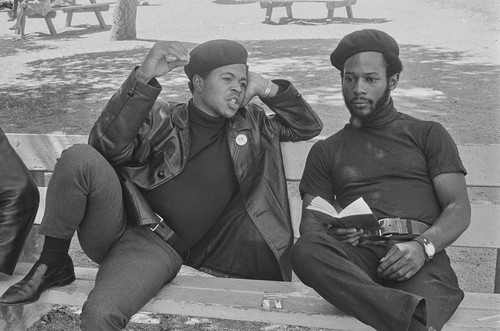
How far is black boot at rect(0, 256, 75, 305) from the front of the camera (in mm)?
3273

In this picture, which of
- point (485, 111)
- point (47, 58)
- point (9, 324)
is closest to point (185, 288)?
point (9, 324)

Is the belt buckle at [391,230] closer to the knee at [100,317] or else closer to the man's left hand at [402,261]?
the man's left hand at [402,261]

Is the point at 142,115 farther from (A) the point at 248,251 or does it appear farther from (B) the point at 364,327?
(B) the point at 364,327

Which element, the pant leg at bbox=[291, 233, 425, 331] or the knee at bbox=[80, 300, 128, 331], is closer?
the pant leg at bbox=[291, 233, 425, 331]

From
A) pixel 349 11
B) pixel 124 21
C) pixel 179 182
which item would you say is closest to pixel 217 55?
pixel 179 182

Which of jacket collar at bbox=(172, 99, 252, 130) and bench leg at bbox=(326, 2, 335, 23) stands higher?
jacket collar at bbox=(172, 99, 252, 130)

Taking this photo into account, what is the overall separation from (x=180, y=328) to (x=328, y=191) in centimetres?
142

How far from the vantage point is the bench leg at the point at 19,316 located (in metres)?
3.82

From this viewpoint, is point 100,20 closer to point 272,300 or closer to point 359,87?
point 359,87

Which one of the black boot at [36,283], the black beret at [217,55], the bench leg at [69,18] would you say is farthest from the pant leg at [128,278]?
the bench leg at [69,18]

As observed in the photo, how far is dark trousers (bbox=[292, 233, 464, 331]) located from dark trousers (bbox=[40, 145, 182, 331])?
26.7 inches

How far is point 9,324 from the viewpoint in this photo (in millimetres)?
3906

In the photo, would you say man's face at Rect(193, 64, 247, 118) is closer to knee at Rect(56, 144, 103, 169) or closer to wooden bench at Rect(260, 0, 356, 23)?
knee at Rect(56, 144, 103, 169)

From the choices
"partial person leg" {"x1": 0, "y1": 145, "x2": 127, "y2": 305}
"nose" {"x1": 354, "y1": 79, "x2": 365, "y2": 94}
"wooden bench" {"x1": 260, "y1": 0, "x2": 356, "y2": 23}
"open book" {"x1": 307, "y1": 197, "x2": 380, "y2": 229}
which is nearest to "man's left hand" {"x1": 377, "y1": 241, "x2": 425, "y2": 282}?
"open book" {"x1": 307, "y1": 197, "x2": 380, "y2": 229}
